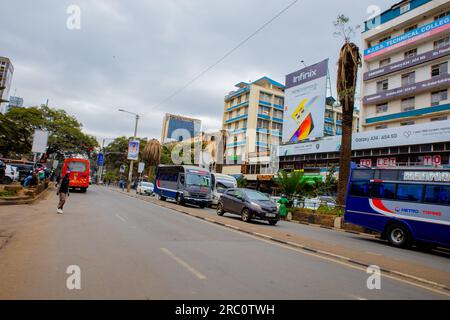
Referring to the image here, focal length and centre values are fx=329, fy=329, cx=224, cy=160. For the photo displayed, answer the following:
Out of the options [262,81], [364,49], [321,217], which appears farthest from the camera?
[262,81]

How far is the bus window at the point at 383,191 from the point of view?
41.8ft

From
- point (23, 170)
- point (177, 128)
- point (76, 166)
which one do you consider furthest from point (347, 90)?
point (177, 128)

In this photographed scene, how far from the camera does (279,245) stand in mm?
9219

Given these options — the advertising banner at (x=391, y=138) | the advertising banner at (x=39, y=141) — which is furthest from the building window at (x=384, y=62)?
the advertising banner at (x=39, y=141)

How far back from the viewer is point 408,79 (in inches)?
1358

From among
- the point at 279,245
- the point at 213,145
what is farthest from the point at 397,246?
the point at 213,145

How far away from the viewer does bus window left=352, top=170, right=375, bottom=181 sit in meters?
13.6

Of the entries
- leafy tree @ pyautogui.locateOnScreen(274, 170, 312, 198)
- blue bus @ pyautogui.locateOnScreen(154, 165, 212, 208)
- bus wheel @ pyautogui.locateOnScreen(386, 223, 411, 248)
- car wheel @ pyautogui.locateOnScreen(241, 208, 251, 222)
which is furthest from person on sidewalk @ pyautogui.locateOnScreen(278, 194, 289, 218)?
bus wheel @ pyautogui.locateOnScreen(386, 223, 411, 248)

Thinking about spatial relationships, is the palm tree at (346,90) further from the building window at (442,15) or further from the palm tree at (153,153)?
the palm tree at (153,153)

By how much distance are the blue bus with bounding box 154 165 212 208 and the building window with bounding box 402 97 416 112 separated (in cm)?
2280

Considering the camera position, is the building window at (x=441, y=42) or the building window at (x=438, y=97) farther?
the building window at (x=441, y=42)

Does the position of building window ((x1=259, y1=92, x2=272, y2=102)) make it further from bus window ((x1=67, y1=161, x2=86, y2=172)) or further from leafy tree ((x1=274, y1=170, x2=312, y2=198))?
leafy tree ((x1=274, y1=170, x2=312, y2=198))

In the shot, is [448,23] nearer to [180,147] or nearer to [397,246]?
[397,246]
